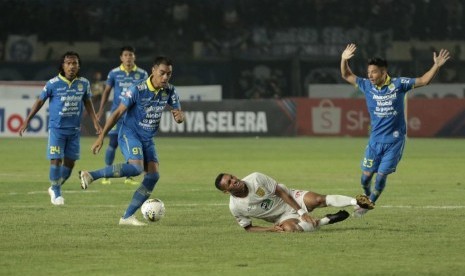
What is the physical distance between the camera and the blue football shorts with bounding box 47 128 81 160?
1647cm

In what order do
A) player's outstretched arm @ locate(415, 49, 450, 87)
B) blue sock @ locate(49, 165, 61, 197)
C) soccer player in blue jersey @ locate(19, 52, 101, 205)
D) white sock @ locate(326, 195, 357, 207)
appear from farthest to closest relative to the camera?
soccer player in blue jersey @ locate(19, 52, 101, 205)
blue sock @ locate(49, 165, 61, 197)
player's outstretched arm @ locate(415, 49, 450, 87)
white sock @ locate(326, 195, 357, 207)

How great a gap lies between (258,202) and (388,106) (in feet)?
10.2

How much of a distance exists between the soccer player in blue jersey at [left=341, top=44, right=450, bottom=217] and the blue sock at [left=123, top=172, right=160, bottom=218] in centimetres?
302

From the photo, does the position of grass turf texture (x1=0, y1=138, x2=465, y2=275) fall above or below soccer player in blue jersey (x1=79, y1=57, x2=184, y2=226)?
below

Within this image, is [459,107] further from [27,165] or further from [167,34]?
[27,165]

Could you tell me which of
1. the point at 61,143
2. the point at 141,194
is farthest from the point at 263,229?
the point at 61,143

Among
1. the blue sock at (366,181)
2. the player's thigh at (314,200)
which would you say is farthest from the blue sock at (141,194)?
the blue sock at (366,181)

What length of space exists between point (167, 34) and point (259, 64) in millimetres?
4048

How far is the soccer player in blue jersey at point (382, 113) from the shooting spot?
14.6 meters

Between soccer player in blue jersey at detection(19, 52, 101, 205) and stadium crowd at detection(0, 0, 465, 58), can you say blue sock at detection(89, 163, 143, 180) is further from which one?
stadium crowd at detection(0, 0, 465, 58)

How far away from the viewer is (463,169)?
78.6ft

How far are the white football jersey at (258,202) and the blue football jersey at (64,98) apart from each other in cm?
485

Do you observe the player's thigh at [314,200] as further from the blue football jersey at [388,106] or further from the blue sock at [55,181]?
the blue sock at [55,181]

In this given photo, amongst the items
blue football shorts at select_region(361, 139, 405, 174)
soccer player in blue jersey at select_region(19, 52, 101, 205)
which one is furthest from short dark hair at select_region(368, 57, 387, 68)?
soccer player in blue jersey at select_region(19, 52, 101, 205)
